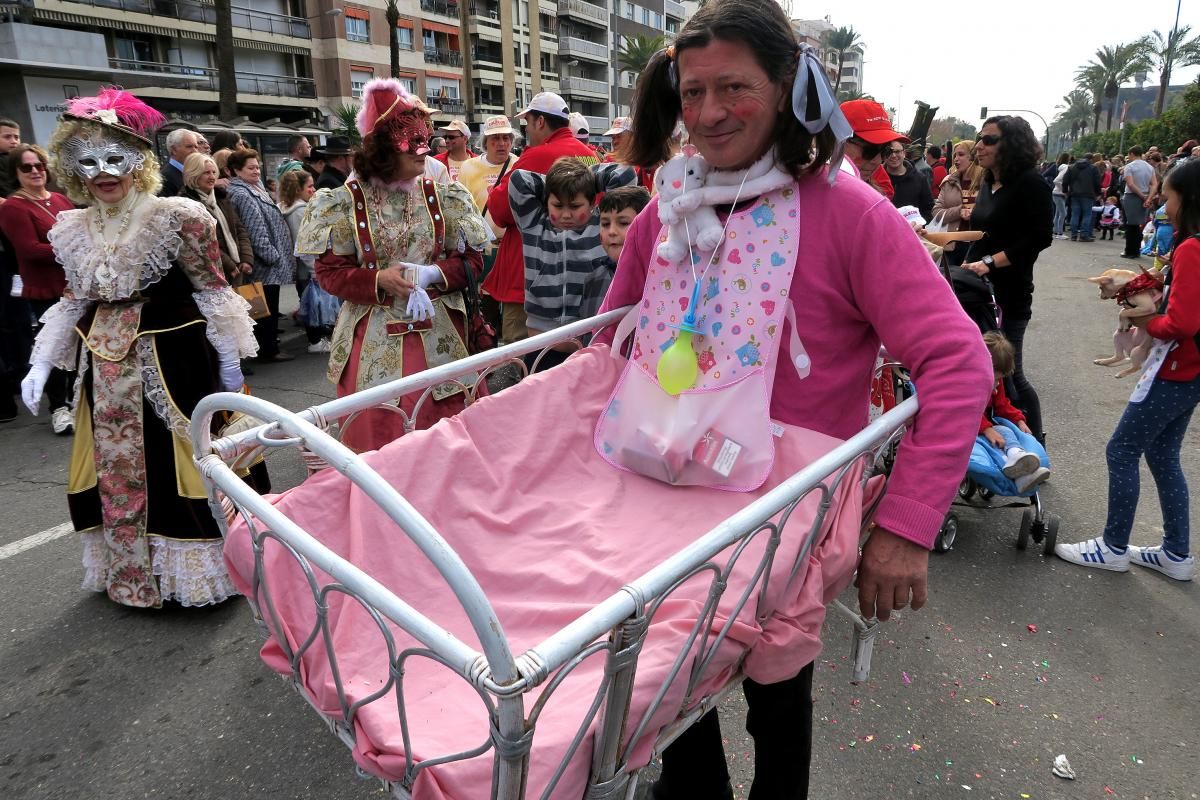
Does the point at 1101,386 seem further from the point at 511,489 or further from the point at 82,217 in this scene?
the point at 82,217

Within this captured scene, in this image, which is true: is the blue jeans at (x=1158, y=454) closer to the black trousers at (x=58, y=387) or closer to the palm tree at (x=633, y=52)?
the black trousers at (x=58, y=387)

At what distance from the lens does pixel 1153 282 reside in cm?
316

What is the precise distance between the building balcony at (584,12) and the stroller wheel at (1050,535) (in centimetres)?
5338

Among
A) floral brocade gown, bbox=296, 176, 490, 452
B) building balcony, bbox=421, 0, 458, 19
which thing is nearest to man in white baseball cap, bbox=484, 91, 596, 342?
floral brocade gown, bbox=296, 176, 490, 452

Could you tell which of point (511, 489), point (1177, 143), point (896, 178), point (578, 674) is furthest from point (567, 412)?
point (1177, 143)

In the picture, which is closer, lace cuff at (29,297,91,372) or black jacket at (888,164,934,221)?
lace cuff at (29,297,91,372)

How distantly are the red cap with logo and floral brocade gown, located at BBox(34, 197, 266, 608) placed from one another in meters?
2.93

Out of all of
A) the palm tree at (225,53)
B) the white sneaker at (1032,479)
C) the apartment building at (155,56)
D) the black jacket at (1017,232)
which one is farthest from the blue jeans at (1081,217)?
the apartment building at (155,56)

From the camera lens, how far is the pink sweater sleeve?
140cm

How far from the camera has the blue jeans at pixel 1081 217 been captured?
53.0 feet

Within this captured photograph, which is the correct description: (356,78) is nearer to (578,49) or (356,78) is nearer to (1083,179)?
(578,49)

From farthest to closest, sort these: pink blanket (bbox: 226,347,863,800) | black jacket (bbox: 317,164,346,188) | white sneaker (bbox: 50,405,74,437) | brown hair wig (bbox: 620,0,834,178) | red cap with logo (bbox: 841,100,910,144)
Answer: black jacket (bbox: 317,164,346,188) → white sneaker (bbox: 50,405,74,437) → red cap with logo (bbox: 841,100,910,144) → brown hair wig (bbox: 620,0,834,178) → pink blanket (bbox: 226,347,863,800)

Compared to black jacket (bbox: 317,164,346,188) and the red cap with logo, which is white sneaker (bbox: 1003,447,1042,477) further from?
black jacket (bbox: 317,164,346,188)

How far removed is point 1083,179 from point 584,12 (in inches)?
1716
